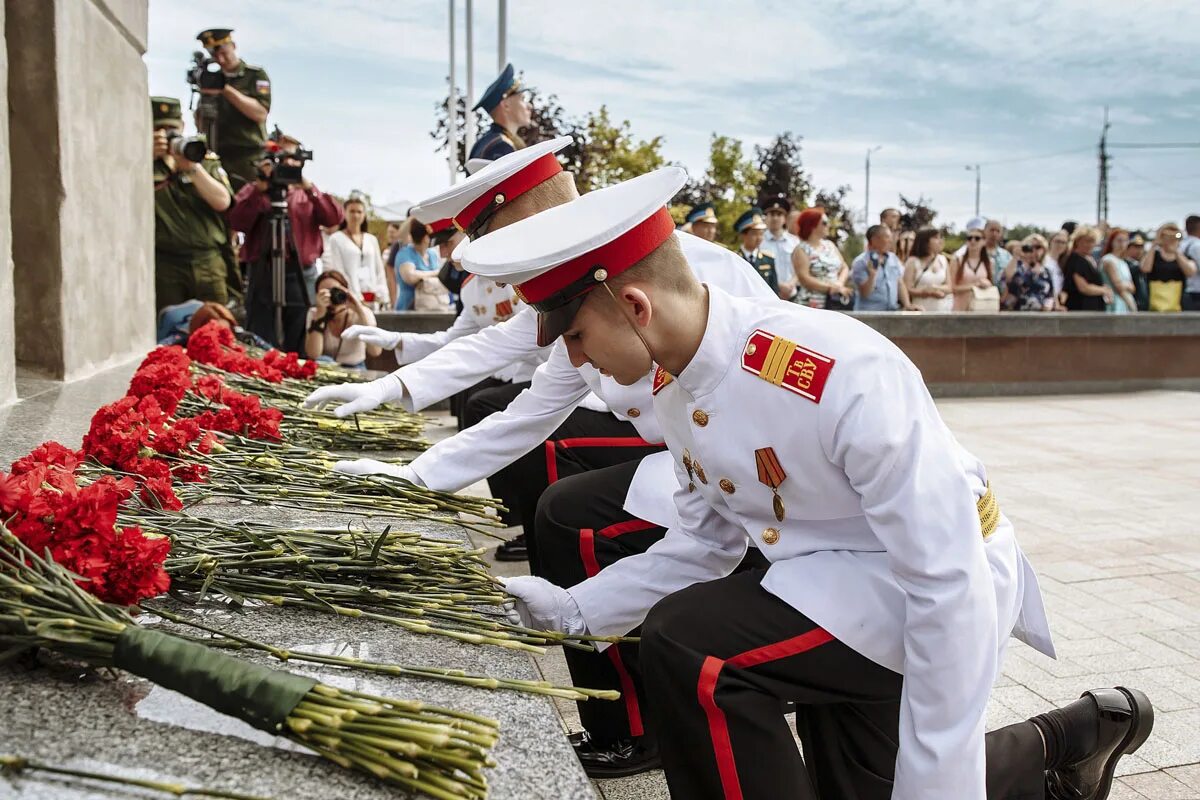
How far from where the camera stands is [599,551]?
296 cm

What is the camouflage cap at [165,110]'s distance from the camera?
7.64 metres

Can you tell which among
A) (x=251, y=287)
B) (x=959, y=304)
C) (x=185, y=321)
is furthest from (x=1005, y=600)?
(x=959, y=304)

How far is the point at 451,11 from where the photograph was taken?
56.8 ft

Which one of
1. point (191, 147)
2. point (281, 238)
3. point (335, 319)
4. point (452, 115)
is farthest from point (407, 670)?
point (452, 115)

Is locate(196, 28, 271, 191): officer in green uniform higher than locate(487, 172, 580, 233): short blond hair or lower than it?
higher

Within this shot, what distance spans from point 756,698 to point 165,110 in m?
7.15

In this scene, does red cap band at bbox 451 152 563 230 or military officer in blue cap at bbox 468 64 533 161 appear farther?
military officer in blue cap at bbox 468 64 533 161

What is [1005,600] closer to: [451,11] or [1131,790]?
[1131,790]

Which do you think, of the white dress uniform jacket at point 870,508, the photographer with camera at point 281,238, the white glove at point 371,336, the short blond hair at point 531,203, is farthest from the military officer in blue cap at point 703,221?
the white dress uniform jacket at point 870,508

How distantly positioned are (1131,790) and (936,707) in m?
1.47

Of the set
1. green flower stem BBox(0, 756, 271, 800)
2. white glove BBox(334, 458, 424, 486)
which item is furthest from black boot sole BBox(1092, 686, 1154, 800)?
green flower stem BBox(0, 756, 271, 800)

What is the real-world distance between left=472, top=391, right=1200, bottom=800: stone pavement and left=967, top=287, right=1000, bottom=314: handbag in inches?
74.7

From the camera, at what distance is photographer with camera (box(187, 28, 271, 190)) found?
9023 millimetres

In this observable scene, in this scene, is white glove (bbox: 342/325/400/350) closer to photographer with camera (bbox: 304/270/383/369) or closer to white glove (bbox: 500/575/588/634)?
photographer with camera (bbox: 304/270/383/369)
